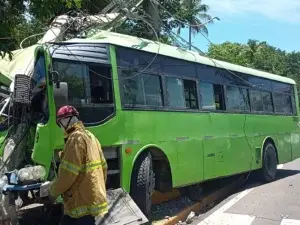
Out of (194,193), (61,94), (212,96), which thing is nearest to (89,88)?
(61,94)

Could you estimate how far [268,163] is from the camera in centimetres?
1371

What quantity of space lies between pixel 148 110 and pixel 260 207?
129 inches

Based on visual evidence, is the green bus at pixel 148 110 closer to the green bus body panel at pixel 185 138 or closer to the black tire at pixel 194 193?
the green bus body panel at pixel 185 138

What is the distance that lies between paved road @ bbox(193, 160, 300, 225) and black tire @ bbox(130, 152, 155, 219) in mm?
1187

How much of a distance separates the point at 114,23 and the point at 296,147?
8.25 meters

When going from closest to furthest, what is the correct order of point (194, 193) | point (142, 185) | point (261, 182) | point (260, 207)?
point (142, 185) < point (260, 207) < point (194, 193) < point (261, 182)

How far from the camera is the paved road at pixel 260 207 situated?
8.77 m

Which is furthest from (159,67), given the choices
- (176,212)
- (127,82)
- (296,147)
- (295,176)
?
(296,147)

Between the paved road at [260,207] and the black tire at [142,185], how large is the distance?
119 centimetres

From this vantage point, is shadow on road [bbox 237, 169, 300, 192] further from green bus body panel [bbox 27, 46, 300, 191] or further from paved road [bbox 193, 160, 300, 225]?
green bus body panel [bbox 27, 46, 300, 191]

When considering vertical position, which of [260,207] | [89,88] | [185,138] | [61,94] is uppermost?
[89,88]

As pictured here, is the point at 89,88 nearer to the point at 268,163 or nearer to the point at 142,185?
the point at 142,185

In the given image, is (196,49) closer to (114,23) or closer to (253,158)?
(114,23)

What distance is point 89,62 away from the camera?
7543 mm
